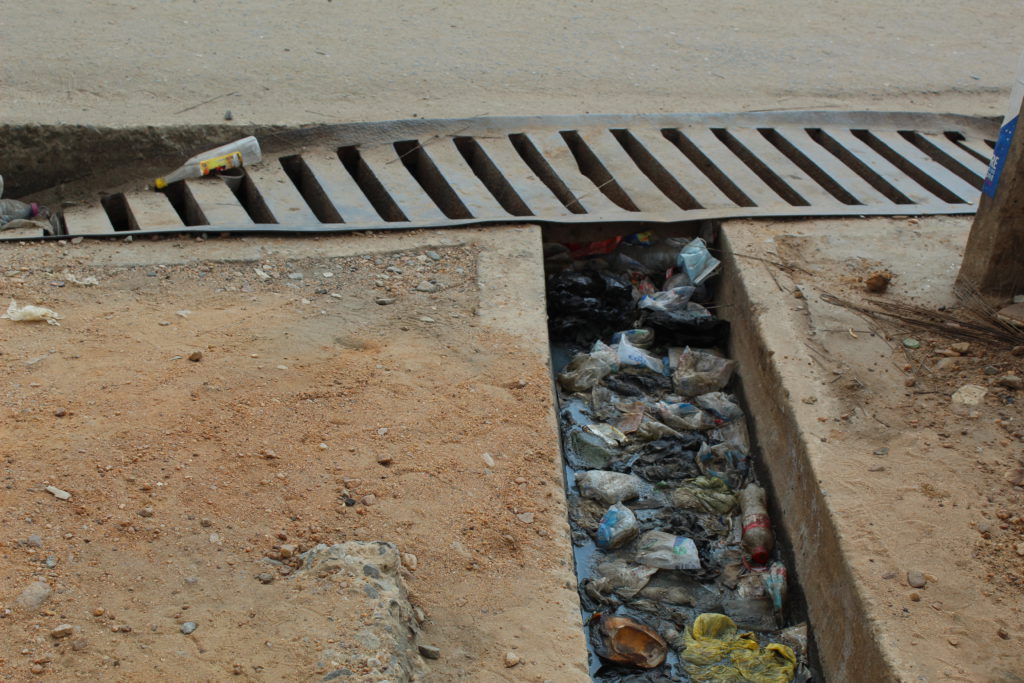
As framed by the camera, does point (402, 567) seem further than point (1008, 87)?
No

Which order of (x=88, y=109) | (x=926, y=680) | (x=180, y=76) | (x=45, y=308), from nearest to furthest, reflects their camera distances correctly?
(x=926, y=680) → (x=45, y=308) → (x=88, y=109) → (x=180, y=76)

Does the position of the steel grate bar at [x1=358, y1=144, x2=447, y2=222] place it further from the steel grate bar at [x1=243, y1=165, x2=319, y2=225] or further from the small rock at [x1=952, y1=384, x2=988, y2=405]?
the small rock at [x1=952, y1=384, x2=988, y2=405]

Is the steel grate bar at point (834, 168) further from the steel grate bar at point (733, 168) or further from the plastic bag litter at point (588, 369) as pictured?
A: the plastic bag litter at point (588, 369)

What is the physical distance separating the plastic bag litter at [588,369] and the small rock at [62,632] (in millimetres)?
2161

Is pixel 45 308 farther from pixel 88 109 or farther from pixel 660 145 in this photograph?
pixel 660 145

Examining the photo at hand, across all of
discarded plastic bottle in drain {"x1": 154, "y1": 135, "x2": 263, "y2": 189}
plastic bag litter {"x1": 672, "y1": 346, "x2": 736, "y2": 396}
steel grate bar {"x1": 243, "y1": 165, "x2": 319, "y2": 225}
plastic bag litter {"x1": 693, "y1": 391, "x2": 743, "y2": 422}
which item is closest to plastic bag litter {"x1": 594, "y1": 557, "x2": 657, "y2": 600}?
plastic bag litter {"x1": 693, "y1": 391, "x2": 743, "y2": 422}

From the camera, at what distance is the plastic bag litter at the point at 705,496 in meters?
3.38

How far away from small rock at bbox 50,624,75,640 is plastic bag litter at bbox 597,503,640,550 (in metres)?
1.58

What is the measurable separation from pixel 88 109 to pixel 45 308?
1522 mm

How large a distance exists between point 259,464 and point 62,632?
716 millimetres

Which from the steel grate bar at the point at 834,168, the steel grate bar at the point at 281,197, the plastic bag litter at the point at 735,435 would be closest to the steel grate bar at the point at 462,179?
the steel grate bar at the point at 281,197

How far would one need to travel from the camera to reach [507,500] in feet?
8.96

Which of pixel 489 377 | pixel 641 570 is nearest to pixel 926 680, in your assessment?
pixel 641 570

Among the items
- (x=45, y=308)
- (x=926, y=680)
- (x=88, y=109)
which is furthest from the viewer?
(x=88, y=109)
